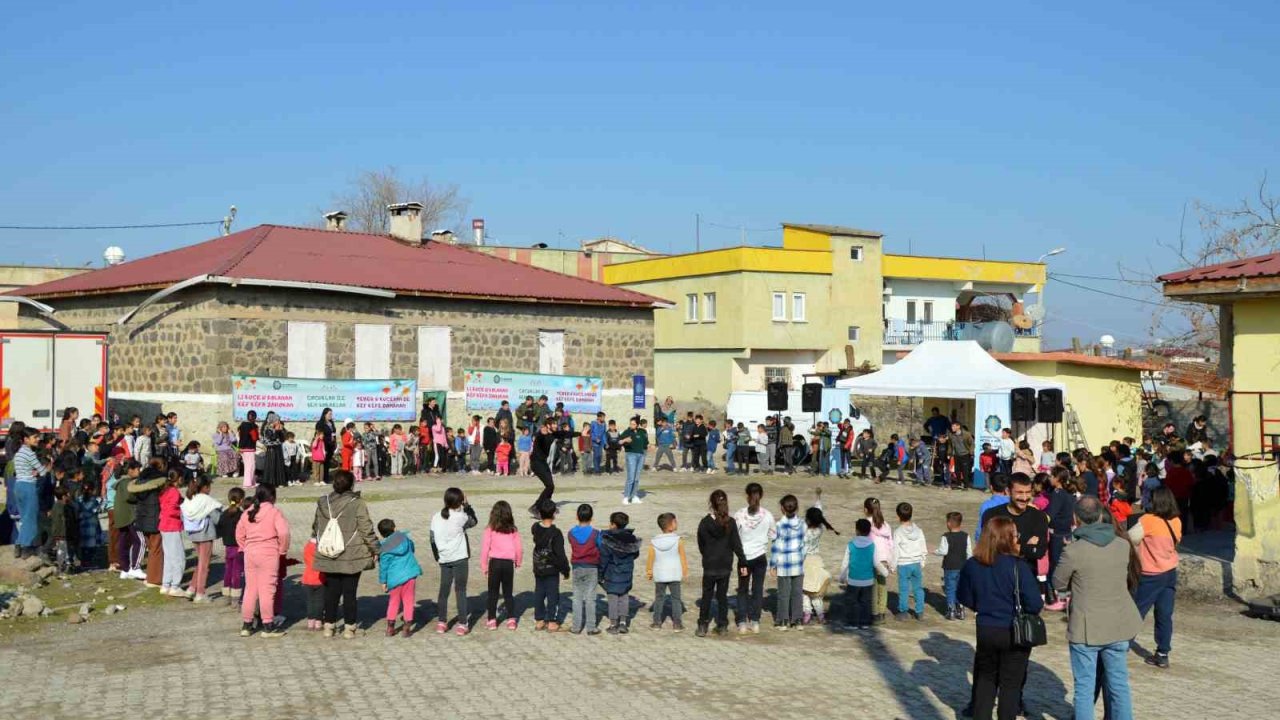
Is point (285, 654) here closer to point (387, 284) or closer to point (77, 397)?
point (77, 397)

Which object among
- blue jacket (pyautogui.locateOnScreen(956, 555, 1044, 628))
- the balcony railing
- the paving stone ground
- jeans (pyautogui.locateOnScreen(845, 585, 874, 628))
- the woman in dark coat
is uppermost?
the balcony railing

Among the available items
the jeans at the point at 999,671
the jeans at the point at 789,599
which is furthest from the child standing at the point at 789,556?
the jeans at the point at 999,671

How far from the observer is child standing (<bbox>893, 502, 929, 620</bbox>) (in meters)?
12.4

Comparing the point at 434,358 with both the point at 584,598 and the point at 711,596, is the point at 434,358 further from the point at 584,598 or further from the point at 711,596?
the point at 711,596

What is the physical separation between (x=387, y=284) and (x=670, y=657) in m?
19.2

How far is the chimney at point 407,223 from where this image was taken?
33.8 metres

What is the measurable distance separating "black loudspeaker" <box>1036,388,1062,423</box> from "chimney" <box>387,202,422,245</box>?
17678 millimetres

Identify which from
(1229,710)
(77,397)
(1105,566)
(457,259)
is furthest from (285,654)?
(457,259)

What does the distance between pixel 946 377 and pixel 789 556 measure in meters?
16.8

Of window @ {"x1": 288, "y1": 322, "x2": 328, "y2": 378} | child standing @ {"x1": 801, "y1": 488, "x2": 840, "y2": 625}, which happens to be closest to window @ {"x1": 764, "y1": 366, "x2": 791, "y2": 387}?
window @ {"x1": 288, "y1": 322, "x2": 328, "y2": 378}

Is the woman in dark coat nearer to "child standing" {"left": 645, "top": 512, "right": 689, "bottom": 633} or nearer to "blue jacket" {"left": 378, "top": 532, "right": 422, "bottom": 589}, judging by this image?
"blue jacket" {"left": 378, "top": 532, "right": 422, "bottom": 589}

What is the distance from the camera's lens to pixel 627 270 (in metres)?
50.9

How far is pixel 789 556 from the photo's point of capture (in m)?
11.7

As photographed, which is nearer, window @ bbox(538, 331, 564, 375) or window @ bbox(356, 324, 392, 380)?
window @ bbox(356, 324, 392, 380)
